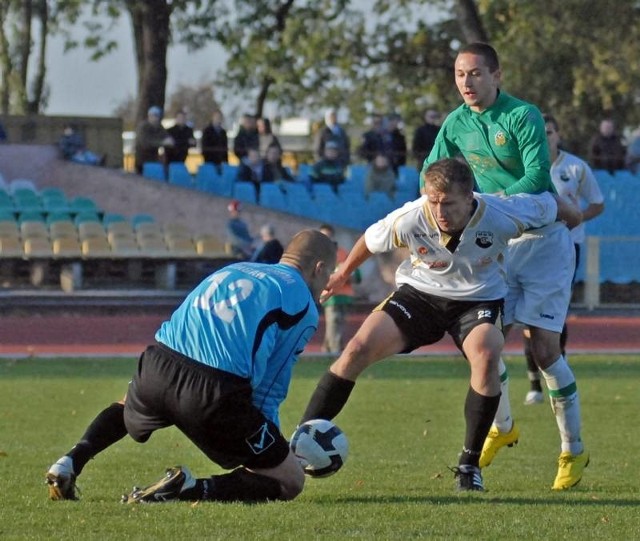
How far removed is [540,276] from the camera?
8.48 metres

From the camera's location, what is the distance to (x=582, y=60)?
39.1 meters

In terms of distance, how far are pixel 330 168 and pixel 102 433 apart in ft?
68.7

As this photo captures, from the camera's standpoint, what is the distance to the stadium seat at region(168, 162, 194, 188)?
92.4ft

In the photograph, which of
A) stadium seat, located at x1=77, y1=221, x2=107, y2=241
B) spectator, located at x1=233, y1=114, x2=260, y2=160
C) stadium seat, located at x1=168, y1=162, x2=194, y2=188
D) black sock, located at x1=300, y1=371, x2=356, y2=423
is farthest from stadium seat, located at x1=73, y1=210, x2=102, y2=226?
black sock, located at x1=300, y1=371, x2=356, y2=423

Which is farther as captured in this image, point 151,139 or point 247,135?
point 151,139

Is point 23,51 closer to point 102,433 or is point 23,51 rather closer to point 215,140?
point 215,140

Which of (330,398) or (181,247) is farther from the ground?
(330,398)

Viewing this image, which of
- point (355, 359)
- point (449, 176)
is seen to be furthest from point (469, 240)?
point (355, 359)

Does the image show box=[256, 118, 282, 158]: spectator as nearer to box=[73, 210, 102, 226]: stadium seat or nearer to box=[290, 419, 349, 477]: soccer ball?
box=[73, 210, 102, 226]: stadium seat

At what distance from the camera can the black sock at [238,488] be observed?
6859 mm

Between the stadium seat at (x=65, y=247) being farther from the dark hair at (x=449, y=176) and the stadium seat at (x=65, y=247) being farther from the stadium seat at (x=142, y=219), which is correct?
the dark hair at (x=449, y=176)

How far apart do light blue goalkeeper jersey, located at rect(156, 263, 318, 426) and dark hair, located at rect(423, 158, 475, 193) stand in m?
0.95

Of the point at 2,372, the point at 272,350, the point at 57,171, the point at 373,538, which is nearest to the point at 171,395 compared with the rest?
the point at 272,350

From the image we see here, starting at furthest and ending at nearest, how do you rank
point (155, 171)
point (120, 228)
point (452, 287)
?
point (155, 171) < point (120, 228) < point (452, 287)
